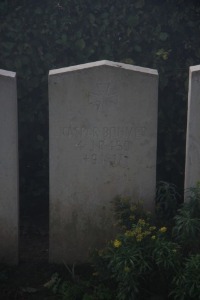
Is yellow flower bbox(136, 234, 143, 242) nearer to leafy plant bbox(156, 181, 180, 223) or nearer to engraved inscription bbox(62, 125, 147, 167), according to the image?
leafy plant bbox(156, 181, 180, 223)

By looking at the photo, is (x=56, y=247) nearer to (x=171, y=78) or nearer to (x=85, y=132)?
(x=85, y=132)

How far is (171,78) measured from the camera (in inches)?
224

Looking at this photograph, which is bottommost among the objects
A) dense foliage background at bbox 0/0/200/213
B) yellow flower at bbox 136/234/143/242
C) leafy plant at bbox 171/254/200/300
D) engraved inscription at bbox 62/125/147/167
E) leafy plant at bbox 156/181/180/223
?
leafy plant at bbox 171/254/200/300

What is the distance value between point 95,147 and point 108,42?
4.83 ft

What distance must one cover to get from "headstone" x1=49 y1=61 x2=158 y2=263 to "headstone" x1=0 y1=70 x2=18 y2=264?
298mm

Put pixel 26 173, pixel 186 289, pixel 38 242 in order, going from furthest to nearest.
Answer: pixel 26 173 → pixel 38 242 → pixel 186 289

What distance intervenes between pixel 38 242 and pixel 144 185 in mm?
1402

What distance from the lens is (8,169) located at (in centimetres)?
463

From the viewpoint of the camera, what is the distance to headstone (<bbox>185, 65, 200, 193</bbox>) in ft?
14.6

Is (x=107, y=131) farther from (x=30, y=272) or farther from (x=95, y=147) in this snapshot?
(x=30, y=272)

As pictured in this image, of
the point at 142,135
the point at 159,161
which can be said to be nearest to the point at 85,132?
the point at 142,135

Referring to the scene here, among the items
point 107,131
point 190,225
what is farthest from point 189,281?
point 107,131

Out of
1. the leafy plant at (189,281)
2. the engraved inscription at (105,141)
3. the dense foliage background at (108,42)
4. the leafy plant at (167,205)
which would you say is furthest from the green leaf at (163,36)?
the leafy plant at (189,281)

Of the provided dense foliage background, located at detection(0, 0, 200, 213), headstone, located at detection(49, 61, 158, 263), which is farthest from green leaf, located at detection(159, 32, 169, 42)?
A: headstone, located at detection(49, 61, 158, 263)
